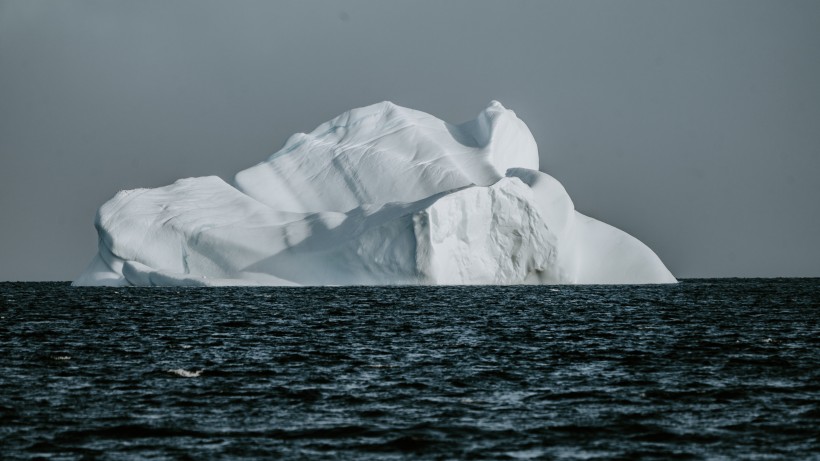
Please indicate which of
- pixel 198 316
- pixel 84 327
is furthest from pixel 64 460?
pixel 198 316

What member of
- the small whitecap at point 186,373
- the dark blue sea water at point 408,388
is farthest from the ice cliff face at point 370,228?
the small whitecap at point 186,373

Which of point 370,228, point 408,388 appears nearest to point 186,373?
point 408,388

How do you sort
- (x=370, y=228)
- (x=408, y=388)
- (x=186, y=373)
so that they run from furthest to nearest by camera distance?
(x=370, y=228) < (x=186, y=373) < (x=408, y=388)

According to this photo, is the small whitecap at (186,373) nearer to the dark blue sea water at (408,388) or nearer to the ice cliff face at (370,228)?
the dark blue sea water at (408,388)

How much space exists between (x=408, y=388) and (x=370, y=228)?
32817 mm

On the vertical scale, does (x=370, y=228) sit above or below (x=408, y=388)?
below

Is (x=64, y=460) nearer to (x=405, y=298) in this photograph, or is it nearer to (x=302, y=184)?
(x=405, y=298)

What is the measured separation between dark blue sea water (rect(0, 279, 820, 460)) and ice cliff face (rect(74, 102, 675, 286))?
18643mm

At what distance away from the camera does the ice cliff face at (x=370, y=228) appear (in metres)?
48.4

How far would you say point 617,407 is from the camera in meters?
13.9

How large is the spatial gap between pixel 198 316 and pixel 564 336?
11.6m

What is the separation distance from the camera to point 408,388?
51.2 feet

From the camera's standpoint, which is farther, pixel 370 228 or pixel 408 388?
pixel 370 228

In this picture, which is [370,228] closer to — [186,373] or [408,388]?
[186,373]
